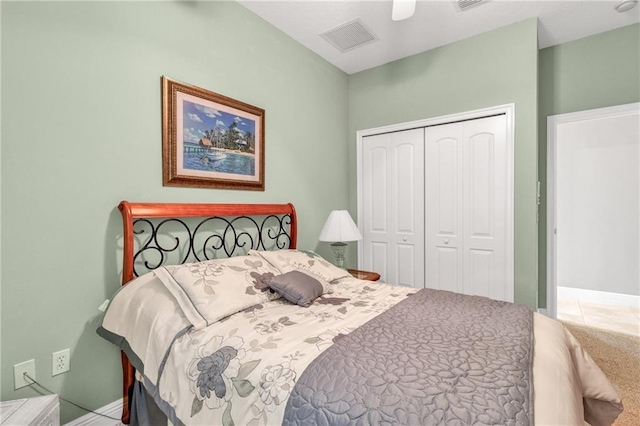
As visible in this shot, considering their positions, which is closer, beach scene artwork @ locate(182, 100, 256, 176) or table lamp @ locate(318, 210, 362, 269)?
beach scene artwork @ locate(182, 100, 256, 176)

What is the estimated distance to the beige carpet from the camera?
1.97m

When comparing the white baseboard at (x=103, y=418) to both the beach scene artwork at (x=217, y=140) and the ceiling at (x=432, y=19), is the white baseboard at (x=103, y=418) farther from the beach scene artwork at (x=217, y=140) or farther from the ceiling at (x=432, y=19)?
the ceiling at (x=432, y=19)

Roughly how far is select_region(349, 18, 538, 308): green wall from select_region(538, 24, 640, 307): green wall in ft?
2.20

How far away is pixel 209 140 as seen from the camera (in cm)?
222

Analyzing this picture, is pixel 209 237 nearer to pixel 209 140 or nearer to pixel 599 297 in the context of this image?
pixel 209 140

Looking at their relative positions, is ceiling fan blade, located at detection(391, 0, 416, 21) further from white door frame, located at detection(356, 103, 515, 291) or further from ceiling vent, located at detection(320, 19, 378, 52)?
white door frame, located at detection(356, 103, 515, 291)

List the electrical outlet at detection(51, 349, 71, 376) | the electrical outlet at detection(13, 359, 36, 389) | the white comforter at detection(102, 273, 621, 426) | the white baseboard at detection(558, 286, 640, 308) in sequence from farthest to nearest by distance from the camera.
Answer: the white baseboard at detection(558, 286, 640, 308)
the electrical outlet at detection(51, 349, 71, 376)
the electrical outlet at detection(13, 359, 36, 389)
the white comforter at detection(102, 273, 621, 426)

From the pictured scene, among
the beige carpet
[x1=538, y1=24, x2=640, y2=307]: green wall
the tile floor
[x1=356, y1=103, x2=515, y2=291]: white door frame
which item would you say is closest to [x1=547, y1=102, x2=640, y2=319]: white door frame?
[x1=538, y1=24, x2=640, y2=307]: green wall

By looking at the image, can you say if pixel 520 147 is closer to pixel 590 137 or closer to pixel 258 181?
pixel 258 181

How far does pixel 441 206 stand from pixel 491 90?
1156 mm

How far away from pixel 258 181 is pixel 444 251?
1.97 meters

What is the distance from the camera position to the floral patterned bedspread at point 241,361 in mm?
1080

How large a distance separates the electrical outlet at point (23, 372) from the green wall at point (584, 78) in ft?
13.3

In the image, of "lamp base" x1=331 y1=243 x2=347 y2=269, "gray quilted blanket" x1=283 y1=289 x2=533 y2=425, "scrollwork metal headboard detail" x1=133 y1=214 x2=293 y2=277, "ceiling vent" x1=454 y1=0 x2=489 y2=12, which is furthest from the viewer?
"lamp base" x1=331 y1=243 x2=347 y2=269
